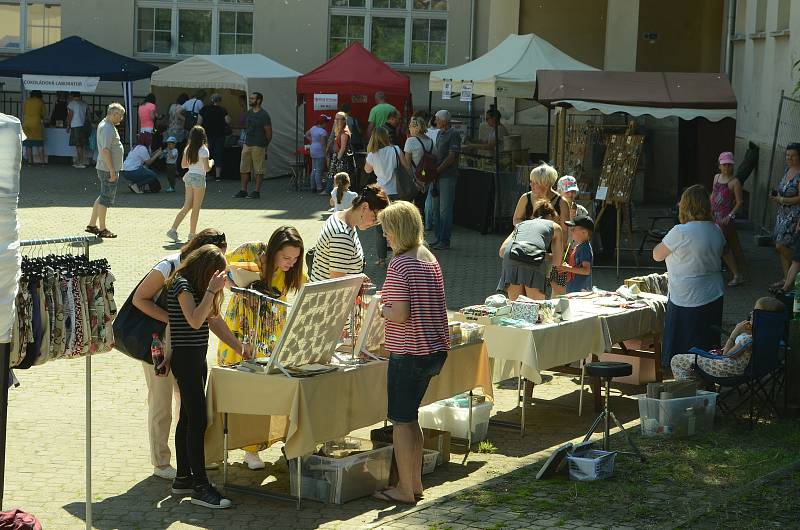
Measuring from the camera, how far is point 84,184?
83.0ft

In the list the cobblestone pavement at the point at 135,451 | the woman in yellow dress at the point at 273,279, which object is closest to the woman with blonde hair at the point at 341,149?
the cobblestone pavement at the point at 135,451

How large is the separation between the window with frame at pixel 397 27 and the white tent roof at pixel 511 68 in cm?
986

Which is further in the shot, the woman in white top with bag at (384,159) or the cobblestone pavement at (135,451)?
the woman in white top with bag at (384,159)

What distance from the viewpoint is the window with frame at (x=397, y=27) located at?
32.2 meters

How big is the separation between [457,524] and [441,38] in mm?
25935

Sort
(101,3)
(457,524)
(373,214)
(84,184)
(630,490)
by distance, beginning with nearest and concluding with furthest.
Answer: (457,524) → (630,490) → (373,214) → (84,184) → (101,3)

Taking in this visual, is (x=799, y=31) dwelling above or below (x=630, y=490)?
above

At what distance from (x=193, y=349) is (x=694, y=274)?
178 inches

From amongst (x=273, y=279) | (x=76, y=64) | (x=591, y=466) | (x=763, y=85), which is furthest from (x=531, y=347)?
(x=76, y=64)

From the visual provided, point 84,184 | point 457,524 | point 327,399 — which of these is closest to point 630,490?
point 457,524

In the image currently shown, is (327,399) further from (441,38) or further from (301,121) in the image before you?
(441,38)

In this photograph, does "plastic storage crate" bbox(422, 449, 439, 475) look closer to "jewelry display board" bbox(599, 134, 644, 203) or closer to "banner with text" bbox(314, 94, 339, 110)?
"jewelry display board" bbox(599, 134, 644, 203)

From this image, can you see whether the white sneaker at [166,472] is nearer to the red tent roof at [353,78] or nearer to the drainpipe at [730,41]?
the red tent roof at [353,78]

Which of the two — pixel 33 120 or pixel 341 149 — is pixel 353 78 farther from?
pixel 33 120
